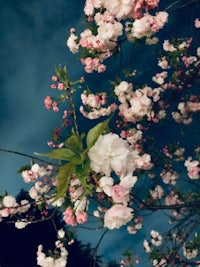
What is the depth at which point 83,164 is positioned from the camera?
2.13 m

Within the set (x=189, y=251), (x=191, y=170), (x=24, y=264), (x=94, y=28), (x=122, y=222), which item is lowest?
(x=122, y=222)

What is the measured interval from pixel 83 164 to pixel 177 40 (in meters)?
6.38

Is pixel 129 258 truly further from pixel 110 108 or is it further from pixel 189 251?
pixel 110 108

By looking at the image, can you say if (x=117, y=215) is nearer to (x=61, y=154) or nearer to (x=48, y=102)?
(x=61, y=154)

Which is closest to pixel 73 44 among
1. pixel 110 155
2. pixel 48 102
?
pixel 48 102

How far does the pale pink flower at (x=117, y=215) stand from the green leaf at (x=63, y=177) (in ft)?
2.64

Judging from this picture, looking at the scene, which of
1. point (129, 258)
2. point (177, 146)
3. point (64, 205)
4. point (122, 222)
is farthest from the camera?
point (129, 258)

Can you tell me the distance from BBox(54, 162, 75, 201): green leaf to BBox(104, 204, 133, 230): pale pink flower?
0.81 meters

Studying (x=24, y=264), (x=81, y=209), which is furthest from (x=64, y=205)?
(x=24, y=264)

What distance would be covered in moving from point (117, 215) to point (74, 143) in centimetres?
87

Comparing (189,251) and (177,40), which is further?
(189,251)

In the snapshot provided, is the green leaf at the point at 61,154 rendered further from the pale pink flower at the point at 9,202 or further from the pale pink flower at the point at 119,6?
the pale pink flower at the point at 9,202

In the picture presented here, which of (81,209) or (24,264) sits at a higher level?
(24,264)

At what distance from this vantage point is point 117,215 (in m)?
2.69
